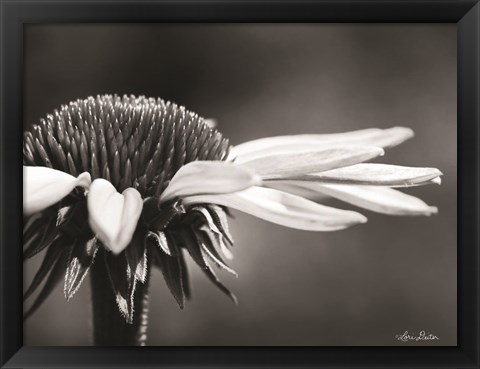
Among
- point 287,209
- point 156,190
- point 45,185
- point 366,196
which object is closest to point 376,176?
point 366,196

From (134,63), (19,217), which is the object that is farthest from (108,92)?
(19,217)

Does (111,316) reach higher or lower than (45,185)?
lower
